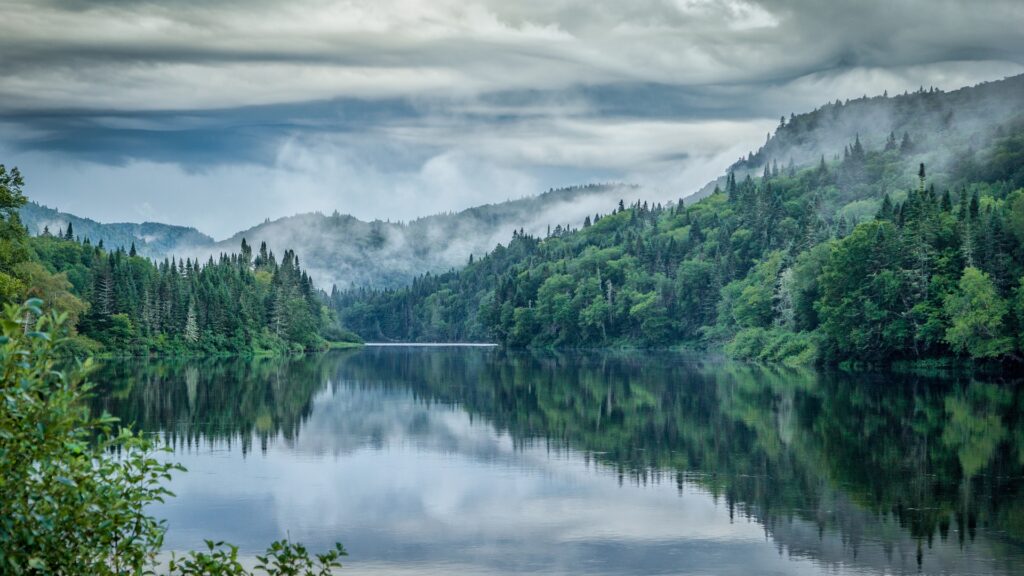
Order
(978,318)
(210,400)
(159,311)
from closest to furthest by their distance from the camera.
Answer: (210,400)
(978,318)
(159,311)

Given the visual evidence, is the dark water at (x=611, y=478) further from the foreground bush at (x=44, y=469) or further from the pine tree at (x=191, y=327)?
the pine tree at (x=191, y=327)

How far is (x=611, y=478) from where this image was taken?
135 feet

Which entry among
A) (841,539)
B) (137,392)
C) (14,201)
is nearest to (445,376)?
(137,392)

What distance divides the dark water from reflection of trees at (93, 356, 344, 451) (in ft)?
1.34

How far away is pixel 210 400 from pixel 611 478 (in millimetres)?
41237

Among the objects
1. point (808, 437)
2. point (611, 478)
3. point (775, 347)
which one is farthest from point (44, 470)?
point (775, 347)

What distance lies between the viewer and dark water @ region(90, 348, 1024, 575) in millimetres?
28734

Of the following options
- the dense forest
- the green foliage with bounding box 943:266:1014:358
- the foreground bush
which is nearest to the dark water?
the foreground bush

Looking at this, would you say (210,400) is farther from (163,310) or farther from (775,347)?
(163,310)

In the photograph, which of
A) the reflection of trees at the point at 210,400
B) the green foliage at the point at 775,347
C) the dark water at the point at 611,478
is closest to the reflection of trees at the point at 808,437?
the dark water at the point at 611,478

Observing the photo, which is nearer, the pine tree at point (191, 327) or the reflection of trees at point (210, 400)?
the reflection of trees at point (210, 400)

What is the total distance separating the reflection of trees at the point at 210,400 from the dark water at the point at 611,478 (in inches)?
Answer: 16.1

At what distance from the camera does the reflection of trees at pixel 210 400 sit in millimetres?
55938

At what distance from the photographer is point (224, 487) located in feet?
127
